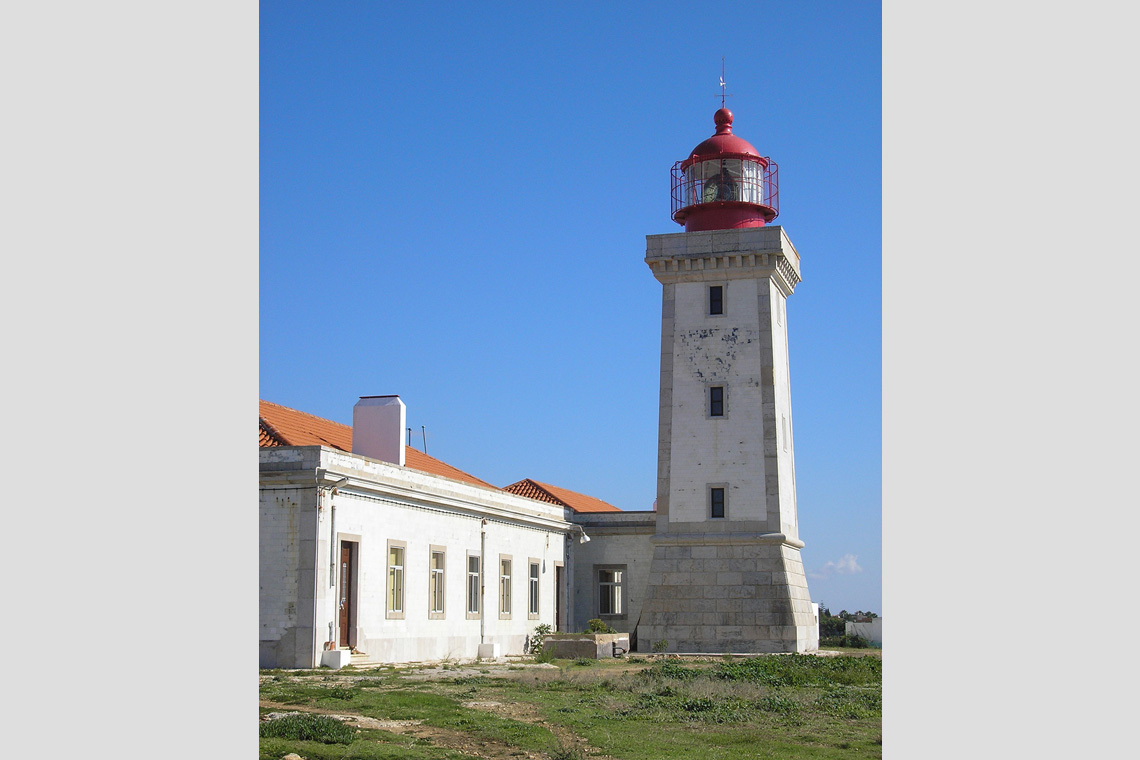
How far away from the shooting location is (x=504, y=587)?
26.1m

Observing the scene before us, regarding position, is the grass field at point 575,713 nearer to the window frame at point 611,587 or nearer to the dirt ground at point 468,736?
the dirt ground at point 468,736

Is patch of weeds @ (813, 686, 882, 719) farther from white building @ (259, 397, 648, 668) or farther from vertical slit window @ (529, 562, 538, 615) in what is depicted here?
vertical slit window @ (529, 562, 538, 615)

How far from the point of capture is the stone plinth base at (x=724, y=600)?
2558 cm

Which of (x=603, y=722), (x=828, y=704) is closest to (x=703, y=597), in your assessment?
(x=828, y=704)

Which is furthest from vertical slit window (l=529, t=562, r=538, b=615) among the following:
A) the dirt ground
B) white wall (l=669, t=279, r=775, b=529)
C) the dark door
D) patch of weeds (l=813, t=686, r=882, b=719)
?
patch of weeds (l=813, t=686, r=882, b=719)

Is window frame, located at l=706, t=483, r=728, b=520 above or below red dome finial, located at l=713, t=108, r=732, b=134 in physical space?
below

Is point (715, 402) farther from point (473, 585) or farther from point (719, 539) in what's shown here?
point (473, 585)

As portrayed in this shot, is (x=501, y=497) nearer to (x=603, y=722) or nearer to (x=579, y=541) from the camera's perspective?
(x=579, y=541)

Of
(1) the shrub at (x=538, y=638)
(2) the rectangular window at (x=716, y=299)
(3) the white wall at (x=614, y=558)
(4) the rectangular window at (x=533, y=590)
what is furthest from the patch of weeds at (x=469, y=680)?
(2) the rectangular window at (x=716, y=299)

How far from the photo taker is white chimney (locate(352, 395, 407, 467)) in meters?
23.2

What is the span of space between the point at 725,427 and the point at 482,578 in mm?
6641

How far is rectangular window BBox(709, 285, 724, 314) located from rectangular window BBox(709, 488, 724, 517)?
4.20 meters

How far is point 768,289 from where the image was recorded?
27.1 meters

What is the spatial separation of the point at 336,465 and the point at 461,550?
5239 mm
